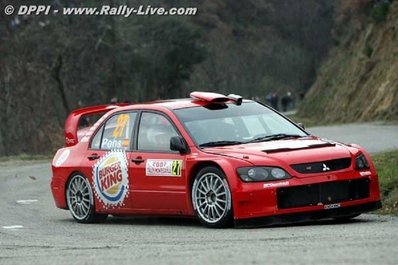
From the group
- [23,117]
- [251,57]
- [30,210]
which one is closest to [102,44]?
[23,117]

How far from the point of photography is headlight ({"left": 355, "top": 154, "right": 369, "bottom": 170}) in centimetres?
1139

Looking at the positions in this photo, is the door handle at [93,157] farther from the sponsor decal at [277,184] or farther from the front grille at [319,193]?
the front grille at [319,193]

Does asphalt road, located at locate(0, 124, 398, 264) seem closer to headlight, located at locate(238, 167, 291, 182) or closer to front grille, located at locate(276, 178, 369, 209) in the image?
front grille, located at locate(276, 178, 369, 209)

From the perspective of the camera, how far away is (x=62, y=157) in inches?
550

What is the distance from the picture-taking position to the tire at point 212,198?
1124 centimetres

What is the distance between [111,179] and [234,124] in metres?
1.66

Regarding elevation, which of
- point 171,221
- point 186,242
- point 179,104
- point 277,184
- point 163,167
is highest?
point 179,104

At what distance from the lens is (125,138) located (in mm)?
12906

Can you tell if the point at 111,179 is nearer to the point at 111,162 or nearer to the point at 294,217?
the point at 111,162

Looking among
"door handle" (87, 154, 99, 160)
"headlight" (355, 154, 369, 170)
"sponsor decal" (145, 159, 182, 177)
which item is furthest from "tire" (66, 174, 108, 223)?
"headlight" (355, 154, 369, 170)

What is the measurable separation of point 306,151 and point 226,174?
88 cm

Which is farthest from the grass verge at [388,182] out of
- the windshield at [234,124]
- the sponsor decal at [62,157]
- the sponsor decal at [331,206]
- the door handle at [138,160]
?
the sponsor decal at [62,157]

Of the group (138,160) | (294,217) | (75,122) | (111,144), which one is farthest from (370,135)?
(294,217)

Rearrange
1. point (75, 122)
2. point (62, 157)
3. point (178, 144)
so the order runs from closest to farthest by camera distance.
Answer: point (178, 144), point (62, 157), point (75, 122)
